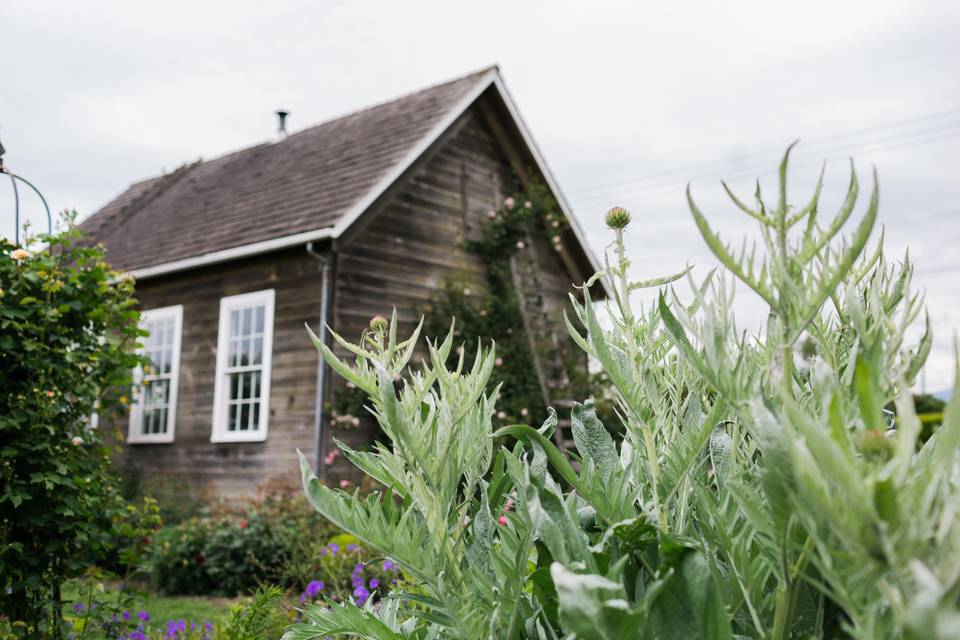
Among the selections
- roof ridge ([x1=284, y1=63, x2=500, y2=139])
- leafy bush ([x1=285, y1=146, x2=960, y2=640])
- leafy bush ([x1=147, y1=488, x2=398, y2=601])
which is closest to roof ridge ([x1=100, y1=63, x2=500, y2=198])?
roof ridge ([x1=284, y1=63, x2=500, y2=139])

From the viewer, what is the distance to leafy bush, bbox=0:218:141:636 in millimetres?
4355

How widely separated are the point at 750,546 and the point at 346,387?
33.1 ft

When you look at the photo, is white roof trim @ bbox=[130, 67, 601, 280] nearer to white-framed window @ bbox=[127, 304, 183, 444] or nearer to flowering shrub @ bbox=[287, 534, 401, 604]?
white-framed window @ bbox=[127, 304, 183, 444]

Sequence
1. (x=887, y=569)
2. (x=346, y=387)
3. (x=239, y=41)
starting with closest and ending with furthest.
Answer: (x=887, y=569) → (x=346, y=387) → (x=239, y=41)

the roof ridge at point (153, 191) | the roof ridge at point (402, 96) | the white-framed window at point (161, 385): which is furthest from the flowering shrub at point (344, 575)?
the roof ridge at point (153, 191)

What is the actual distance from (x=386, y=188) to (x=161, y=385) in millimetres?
4799

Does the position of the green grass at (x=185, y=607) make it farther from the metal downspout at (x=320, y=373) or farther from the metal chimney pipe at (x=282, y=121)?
the metal chimney pipe at (x=282, y=121)

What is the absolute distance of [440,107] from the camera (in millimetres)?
13078

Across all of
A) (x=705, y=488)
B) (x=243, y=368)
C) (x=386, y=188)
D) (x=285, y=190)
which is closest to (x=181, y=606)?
(x=243, y=368)

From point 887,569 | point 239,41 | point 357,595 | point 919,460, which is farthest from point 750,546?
point 239,41

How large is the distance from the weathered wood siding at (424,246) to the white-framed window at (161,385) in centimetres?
304

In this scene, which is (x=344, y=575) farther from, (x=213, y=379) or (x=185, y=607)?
(x=213, y=379)

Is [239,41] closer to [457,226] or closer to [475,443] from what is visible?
[457,226]

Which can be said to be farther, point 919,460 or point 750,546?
point 750,546
